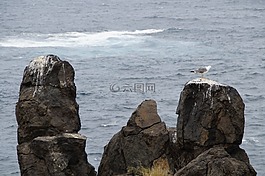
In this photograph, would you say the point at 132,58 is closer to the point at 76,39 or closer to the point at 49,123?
the point at 76,39

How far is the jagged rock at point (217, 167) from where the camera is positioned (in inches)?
607

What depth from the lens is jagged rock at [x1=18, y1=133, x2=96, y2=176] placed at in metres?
20.4

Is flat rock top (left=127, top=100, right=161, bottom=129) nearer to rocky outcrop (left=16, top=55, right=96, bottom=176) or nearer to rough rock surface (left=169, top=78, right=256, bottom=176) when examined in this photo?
rough rock surface (left=169, top=78, right=256, bottom=176)

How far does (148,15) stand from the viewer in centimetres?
10800

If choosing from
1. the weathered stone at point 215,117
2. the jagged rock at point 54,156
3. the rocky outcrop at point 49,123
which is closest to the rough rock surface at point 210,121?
the weathered stone at point 215,117

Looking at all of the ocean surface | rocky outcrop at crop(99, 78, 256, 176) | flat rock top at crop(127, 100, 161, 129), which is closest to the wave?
the ocean surface

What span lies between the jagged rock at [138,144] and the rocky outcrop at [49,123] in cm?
101

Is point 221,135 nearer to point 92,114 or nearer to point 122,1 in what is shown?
point 92,114

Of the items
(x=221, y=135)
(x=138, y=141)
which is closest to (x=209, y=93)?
(x=221, y=135)

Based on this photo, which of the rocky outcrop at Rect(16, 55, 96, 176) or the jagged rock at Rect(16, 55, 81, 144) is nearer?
the rocky outcrop at Rect(16, 55, 96, 176)

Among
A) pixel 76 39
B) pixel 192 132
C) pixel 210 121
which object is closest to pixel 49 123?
pixel 192 132

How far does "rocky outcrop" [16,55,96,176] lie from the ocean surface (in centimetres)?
926

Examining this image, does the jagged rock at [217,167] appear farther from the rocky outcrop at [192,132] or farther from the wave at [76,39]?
the wave at [76,39]

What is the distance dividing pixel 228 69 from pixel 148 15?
54082mm
